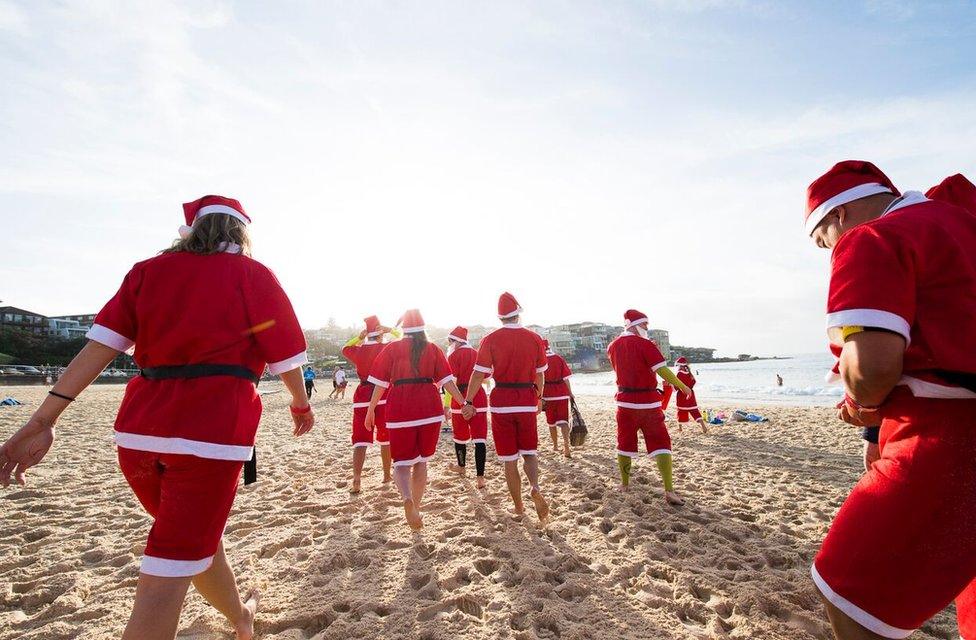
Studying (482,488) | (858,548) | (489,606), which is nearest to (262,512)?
(482,488)

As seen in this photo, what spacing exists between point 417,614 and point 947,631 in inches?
134

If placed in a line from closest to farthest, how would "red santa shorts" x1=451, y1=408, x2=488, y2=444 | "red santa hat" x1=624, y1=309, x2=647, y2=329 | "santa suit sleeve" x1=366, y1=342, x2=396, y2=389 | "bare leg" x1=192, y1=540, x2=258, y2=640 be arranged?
"bare leg" x1=192, y1=540, x2=258, y2=640, "santa suit sleeve" x1=366, y1=342, x2=396, y2=389, "red santa hat" x1=624, y1=309, x2=647, y2=329, "red santa shorts" x1=451, y1=408, x2=488, y2=444

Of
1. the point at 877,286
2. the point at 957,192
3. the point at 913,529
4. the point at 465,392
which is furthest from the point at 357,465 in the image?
the point at 957,192

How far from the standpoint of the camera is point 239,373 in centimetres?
212

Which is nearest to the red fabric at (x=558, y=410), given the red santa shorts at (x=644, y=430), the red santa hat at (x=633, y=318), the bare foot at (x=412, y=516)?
the red santa hat at (x=633, y=318)

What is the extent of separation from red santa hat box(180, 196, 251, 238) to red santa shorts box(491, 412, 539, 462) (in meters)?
3.64

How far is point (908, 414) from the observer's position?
1.57 m

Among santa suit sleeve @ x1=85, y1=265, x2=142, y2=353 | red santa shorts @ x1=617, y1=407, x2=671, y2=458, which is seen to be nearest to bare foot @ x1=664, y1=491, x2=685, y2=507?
red santa shorts @ x1=617, y1=407, x2=671, y2=458

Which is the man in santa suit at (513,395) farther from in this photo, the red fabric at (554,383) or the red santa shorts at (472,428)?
the red fabric at (554,383)

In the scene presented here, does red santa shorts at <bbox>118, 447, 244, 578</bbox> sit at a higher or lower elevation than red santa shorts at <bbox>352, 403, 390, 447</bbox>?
higher

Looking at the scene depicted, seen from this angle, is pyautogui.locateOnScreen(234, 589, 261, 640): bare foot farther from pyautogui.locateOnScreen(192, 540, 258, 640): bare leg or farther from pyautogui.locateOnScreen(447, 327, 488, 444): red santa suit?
pyautogui.locateOnScreen(447, 327, 488, 444): red santa suit

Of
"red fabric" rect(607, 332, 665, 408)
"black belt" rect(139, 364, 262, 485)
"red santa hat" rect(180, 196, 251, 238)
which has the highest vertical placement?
"red santa hat" rect(180, 196, 251, 238)

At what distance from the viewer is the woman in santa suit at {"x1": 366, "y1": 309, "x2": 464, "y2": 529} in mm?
4957

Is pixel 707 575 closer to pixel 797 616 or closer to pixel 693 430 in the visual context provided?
pixel 797 616
